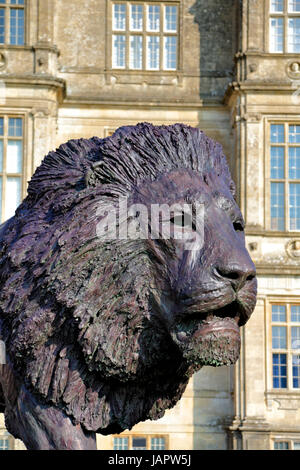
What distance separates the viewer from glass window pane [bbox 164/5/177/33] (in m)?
18.2

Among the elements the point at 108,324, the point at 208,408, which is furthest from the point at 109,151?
the point at 208,408

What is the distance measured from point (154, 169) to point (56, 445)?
58 centimetres

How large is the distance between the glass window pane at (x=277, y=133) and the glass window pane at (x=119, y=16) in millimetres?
3997

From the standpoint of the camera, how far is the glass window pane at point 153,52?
18.0 m

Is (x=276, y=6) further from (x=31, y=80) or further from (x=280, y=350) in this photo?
(x=280, y=350)

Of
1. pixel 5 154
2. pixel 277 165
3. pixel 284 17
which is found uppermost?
pixel 284 17

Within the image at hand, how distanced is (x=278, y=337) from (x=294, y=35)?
6.24 metres

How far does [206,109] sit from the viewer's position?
58.6ft

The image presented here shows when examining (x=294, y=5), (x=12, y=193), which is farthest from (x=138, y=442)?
(x=294, y=5)

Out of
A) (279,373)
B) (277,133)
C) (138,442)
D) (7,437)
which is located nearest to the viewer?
(7,437)

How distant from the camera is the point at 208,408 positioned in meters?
16.7

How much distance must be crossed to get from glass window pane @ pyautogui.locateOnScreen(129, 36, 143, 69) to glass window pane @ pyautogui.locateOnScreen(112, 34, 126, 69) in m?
0.17

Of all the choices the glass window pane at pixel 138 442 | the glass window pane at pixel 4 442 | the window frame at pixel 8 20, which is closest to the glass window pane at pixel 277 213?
the glass window pane at pixel 138 442

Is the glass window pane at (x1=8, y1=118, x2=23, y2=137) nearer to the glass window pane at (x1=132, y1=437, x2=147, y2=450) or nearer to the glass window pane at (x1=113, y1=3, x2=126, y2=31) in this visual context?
the glass window pane at (x1=113, y1=3, x2=126, y2=31)
